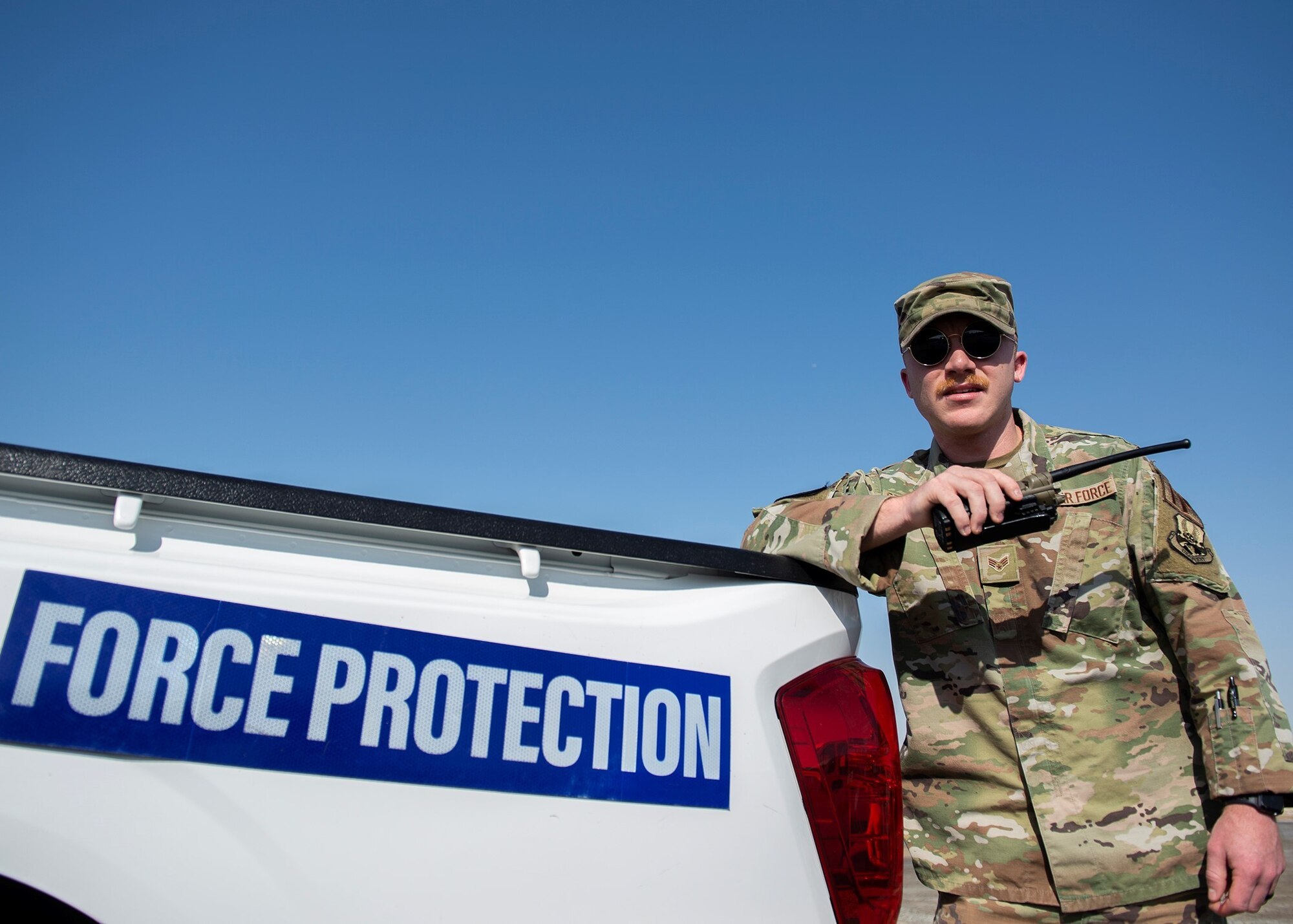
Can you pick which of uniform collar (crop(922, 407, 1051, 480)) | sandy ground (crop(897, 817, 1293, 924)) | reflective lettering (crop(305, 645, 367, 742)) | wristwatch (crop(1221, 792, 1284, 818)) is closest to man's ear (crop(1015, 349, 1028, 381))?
uniform collar (crop(922, 407, 1051, 480))

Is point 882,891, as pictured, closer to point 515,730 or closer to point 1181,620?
point 515,730

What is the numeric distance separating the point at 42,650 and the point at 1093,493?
7.47ft

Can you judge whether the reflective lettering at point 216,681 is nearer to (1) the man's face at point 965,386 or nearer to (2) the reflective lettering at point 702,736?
(2) the reflective lettering at point 702,736

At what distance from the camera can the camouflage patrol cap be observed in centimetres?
238

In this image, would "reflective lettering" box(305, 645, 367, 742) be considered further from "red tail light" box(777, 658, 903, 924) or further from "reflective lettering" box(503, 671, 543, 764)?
"red tail light" box(777, 658, 903, 924)

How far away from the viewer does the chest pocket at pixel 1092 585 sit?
2.17m

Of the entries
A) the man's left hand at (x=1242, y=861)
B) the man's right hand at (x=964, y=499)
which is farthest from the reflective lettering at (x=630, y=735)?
the man's left hand at (x=1242, y=861)

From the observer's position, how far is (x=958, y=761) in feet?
7.18

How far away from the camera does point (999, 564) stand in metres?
2.27

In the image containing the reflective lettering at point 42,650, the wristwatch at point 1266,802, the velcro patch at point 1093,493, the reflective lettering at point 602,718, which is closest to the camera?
the reflective lettering at point 42,650

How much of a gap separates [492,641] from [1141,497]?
5.98ft

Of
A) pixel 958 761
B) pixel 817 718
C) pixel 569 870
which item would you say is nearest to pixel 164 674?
pixel 569 870

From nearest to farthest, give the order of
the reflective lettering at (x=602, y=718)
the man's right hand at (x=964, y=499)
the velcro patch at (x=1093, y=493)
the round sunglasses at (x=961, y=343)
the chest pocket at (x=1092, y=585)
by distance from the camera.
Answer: the reflective lettering at (x=602, y=718), the man's right hand at (x=964, y=499), the chest pocket at (x=1092, y=585), the velcro patch at (x=1093, y=493), the round sunglasses at (x=961, y=343)

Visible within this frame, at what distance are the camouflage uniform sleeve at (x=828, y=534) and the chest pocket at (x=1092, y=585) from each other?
441 millimetres
